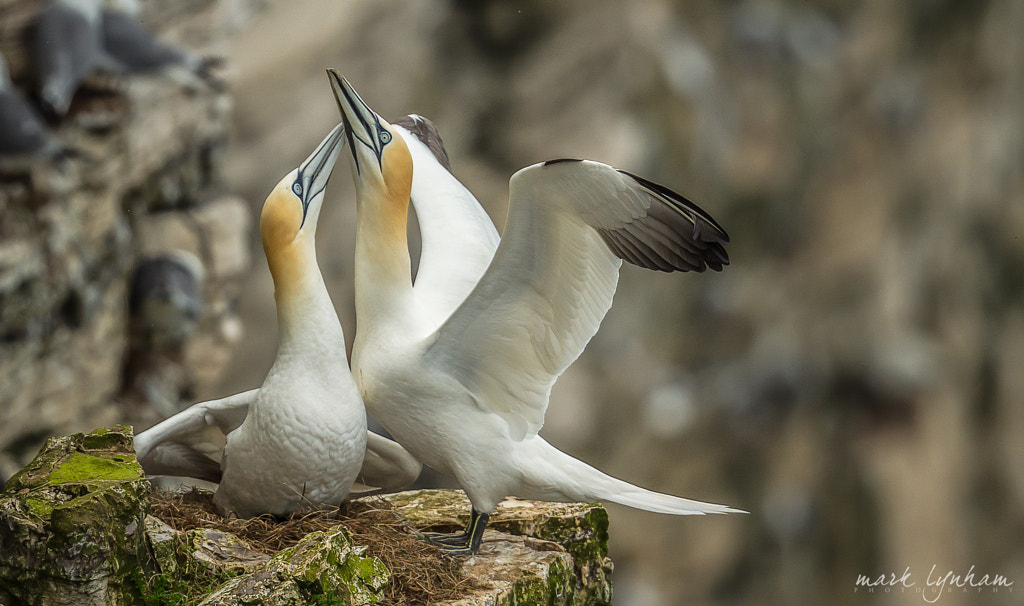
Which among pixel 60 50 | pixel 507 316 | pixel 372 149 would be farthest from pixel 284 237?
pixel 60 50

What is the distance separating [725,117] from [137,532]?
1216 centimetres

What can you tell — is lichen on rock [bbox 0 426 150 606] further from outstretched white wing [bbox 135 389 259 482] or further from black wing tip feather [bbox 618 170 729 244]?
black wing tip feather [bbox 618 170 729 244]

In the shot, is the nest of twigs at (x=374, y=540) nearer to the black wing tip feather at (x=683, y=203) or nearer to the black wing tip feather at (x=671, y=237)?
the black wing tip feather at (x=671, y=237)

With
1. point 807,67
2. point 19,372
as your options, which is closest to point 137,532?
point 19,372

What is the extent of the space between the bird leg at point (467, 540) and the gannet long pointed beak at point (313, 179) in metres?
1.20

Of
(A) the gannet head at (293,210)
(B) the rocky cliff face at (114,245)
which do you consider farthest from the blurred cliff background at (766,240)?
(A) the gannet head at (293,210)

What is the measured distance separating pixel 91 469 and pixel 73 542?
45cm

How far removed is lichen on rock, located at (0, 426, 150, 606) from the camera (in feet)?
8.42

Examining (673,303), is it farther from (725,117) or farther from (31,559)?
(31,559)

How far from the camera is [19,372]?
7.10 metres

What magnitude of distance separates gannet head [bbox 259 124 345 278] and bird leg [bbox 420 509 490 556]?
1.10 meters

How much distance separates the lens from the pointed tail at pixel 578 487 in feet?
11.6

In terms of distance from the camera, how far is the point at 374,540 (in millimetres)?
3408

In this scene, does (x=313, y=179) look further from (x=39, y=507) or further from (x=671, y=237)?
(x=39, y=507)
